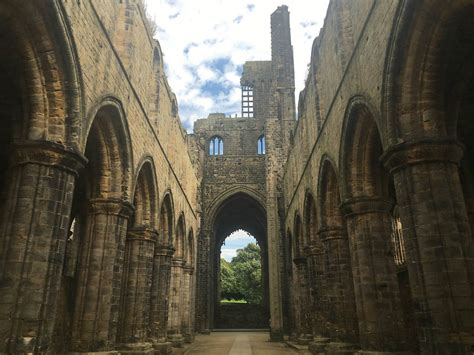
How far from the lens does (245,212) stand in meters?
31.9

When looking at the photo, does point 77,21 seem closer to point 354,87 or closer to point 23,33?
point 23,33

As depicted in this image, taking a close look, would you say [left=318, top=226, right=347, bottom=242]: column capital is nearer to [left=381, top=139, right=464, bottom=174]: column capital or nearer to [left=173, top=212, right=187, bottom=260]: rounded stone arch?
[left=381, top=139, right=464, bottom=174]: column capital

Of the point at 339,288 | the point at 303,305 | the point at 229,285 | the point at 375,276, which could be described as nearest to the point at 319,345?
the point at 339,288

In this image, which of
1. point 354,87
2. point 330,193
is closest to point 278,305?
point 330,193

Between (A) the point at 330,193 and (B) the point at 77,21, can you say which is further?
(A) the point at 330,193

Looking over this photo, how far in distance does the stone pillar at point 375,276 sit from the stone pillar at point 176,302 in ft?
32.3

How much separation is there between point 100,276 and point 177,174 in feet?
27.1

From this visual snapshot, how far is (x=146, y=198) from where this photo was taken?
A: 11.6 m

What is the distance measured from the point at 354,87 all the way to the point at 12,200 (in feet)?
20.6

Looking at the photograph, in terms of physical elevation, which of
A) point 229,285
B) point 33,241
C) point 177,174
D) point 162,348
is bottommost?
point 162,348

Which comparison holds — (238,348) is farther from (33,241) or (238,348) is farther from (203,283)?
(33,241)

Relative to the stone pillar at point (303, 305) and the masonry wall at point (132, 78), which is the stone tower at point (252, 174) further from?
the masonry wall at point (132, 78)

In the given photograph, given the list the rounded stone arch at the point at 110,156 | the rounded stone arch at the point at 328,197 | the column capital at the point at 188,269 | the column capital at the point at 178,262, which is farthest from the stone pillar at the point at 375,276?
the column capital at the point at 188,269

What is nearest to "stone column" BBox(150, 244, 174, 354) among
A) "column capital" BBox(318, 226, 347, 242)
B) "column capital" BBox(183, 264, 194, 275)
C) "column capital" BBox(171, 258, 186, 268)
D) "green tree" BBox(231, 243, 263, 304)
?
"column capital" BBox(171, 258, 186, 268)
